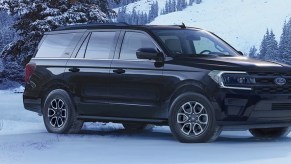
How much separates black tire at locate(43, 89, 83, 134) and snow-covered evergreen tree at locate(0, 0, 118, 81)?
612 inches

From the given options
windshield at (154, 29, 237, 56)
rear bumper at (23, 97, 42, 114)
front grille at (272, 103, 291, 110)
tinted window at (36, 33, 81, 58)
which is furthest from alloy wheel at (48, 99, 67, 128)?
front grille at (272, 103, 291, 110)

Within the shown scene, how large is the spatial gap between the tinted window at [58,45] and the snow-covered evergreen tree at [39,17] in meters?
14.8

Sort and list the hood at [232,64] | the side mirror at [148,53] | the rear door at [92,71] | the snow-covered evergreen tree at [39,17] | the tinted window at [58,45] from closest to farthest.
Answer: the hood at [232,64] → the side mirror at [148,53] → the rear door at [92,71] → the tinted window at [58,45] → the snow-covered evergreen tree at [39,17]

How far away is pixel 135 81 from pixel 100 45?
1.13 metres

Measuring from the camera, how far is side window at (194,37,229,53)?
1025 centimetres

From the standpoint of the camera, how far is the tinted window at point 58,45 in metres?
11.2

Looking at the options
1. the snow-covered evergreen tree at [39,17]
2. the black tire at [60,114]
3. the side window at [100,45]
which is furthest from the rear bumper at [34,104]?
the snow-covered evergreen tree at [39,17]

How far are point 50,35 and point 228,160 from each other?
543cm

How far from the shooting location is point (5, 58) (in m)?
30.9

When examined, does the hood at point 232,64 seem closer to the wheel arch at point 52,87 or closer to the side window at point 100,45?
the side window at point 100,45

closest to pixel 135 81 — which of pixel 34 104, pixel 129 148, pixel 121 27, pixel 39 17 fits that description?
pixel 121 27

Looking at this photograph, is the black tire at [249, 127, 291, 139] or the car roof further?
the car roof

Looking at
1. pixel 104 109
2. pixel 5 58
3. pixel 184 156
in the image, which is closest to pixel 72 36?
pixel 104 109

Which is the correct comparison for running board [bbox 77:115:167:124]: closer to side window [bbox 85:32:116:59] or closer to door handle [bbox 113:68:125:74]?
door handle [bbox 113:68:125:74]
